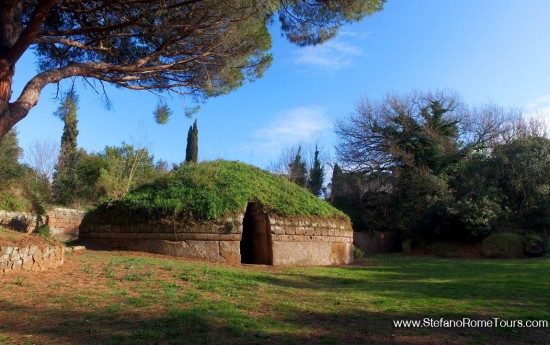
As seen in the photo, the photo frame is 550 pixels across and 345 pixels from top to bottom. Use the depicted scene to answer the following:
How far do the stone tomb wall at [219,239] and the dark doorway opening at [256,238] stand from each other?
0.50ft

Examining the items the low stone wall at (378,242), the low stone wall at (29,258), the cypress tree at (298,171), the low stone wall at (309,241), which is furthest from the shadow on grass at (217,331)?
the cypress tree at (298,171)

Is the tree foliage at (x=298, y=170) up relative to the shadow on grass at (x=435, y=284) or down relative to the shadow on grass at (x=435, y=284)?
up

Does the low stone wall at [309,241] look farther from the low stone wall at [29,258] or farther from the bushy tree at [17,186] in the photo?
the bushy tree at [17,186]

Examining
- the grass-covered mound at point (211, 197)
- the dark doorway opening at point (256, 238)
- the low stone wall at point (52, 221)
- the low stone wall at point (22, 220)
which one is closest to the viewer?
the grass-covered mound at point (211, 197)

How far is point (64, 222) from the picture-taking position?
63.9ft

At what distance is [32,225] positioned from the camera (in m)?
18.0

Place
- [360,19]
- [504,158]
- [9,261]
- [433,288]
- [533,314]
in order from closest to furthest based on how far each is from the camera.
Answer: [533,314] → [9,261] → [433,288] → [360,19] → [504,158]

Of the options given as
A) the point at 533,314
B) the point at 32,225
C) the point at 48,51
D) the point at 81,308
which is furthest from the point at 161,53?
the point at 32,225

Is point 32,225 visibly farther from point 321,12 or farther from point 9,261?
point 321,12

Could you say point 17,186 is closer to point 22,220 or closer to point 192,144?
point 22,220

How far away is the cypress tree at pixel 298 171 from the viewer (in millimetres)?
31223

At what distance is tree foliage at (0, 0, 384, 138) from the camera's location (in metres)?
8.23

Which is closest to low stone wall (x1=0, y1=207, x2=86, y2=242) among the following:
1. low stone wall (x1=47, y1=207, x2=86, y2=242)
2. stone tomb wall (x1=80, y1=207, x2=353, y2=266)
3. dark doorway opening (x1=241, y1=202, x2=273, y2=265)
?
low stone wall (x1=47, y1=207, x2=86, y2=242)

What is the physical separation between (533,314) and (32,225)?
18.5 metres
